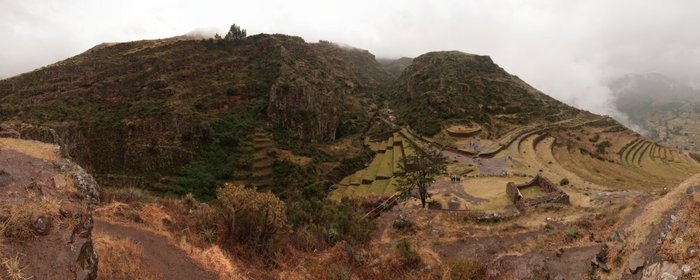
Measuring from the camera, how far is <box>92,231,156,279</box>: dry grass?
8977mm

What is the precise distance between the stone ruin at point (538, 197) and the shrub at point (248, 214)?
1789 cm

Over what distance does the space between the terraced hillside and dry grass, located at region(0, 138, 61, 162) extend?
116 ft

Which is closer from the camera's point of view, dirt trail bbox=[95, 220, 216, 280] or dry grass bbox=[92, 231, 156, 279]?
dry grass bbox=[92, 231, 156, 279]

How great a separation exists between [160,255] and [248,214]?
327cm

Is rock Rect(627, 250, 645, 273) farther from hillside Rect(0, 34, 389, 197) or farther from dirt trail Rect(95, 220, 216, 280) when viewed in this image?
hillside Rect(0, 34, 389, 197)

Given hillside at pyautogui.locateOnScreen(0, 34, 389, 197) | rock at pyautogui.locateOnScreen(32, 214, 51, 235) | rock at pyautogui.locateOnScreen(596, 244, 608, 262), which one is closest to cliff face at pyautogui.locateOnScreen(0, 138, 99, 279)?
rock at pyautogui.locateOnScreen(32, 214, 51, 235)

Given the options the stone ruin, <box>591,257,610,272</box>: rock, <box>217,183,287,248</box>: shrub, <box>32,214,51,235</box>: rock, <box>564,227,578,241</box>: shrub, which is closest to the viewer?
<box>32,214,51,235</box>: rock

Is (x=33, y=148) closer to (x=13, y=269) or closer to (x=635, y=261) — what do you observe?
(x=13, y=269)

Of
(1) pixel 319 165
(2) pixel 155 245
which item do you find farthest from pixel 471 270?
(1) pixel 319 165

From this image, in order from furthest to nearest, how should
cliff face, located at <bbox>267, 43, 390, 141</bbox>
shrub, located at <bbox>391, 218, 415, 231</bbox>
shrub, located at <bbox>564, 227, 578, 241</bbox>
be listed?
cliff face, located at <bbox>267, 43, 390, 141</bbox>
shrub, located at <bbox>391, 218, 415, 231</bbox>
shrub, located at <bbox>564, 227, 578, 241</bbox>

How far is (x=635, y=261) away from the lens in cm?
977

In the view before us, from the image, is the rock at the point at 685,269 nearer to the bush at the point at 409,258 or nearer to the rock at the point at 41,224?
the bush at the point at 409,258

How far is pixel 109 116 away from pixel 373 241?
58397 millimetres

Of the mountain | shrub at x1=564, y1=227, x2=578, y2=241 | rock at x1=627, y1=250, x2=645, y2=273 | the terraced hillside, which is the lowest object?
the terraced hillside
